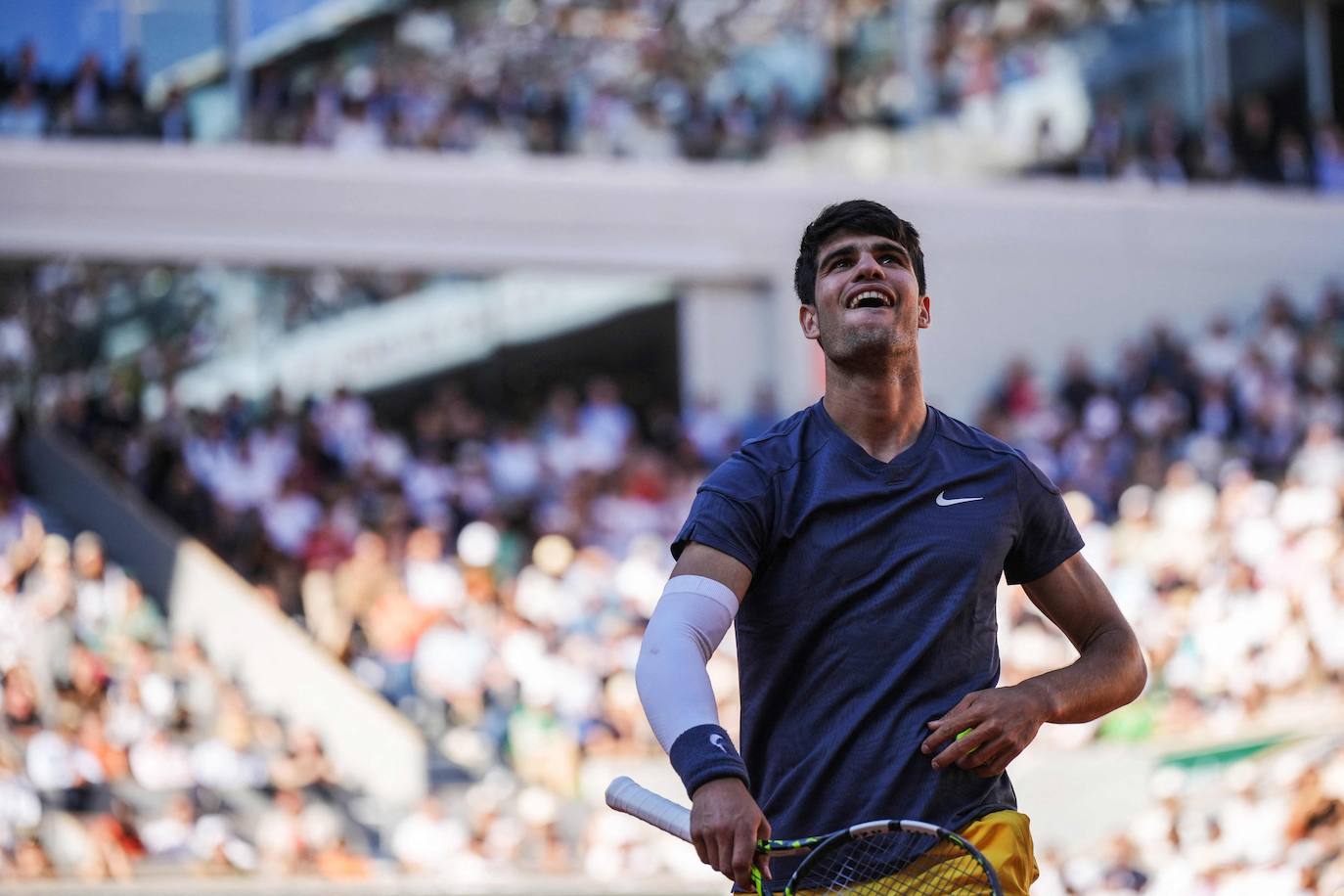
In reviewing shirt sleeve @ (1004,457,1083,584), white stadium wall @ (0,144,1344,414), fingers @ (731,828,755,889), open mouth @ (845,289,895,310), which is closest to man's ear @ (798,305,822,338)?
open mouth @ (845,289,895,310)

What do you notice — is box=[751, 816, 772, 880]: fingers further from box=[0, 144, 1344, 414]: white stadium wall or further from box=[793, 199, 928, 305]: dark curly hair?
box=[0, 144, 1344, 414]: white stadium wall

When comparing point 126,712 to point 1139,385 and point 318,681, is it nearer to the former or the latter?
point 318,681

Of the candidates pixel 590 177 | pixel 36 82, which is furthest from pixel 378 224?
pixel 36 82

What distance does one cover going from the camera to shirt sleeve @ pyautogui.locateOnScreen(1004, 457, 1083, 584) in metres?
3.39

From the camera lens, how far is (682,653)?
10.1 ft

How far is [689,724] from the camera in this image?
9.84 feet

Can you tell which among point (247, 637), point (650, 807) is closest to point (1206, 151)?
point (247, 637)

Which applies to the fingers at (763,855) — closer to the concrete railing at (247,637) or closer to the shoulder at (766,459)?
the shoulder at (766,459)

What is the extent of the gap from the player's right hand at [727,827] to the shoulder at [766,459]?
21.1 inches

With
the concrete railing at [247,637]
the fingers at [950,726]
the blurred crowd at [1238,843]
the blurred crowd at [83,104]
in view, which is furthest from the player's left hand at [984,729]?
the blurred crowd at [83,104]

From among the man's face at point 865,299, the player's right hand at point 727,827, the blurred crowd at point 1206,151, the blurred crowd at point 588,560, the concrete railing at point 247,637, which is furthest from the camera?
the blurred crowd at point 1206,151

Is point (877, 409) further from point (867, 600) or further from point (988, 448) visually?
point (867, 600)

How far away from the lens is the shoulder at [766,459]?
3.23 m

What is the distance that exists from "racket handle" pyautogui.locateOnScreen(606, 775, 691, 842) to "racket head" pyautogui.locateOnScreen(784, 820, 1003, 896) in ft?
0.79
